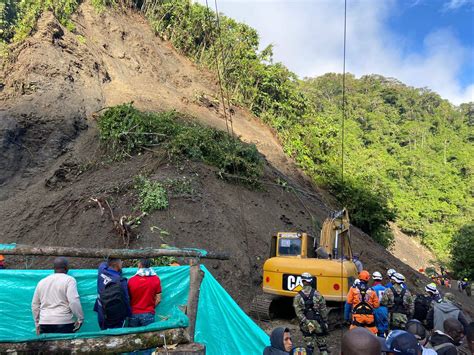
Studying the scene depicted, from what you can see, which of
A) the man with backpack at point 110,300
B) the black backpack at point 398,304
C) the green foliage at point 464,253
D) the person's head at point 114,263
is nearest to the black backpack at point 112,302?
the man with backpack at point 110,300

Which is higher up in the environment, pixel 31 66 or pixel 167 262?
pixel 31 66

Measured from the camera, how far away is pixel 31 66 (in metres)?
19.6

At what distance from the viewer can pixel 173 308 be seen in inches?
223

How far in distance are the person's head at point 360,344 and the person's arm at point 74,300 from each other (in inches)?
135

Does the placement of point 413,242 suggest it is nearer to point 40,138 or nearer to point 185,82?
point 185,82

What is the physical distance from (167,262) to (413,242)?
4378 centimetres

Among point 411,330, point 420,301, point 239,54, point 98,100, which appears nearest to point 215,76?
point 239,54

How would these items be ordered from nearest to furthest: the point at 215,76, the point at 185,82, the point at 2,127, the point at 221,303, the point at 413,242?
the point at 221,303 → the point at 2,127 → the point at 185,82 → the point at 215,76 → the point at 413,242

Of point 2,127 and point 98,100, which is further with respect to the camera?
point 98,100

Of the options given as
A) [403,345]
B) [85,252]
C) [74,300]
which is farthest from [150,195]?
[403,345]

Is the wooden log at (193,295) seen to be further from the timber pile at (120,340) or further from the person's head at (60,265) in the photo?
the person's head at (60,265)

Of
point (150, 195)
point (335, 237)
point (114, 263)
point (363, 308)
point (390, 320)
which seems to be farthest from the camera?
point (150, 195)

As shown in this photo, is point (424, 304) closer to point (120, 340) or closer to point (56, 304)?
point (120, 340)

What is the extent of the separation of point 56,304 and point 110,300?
59cm
